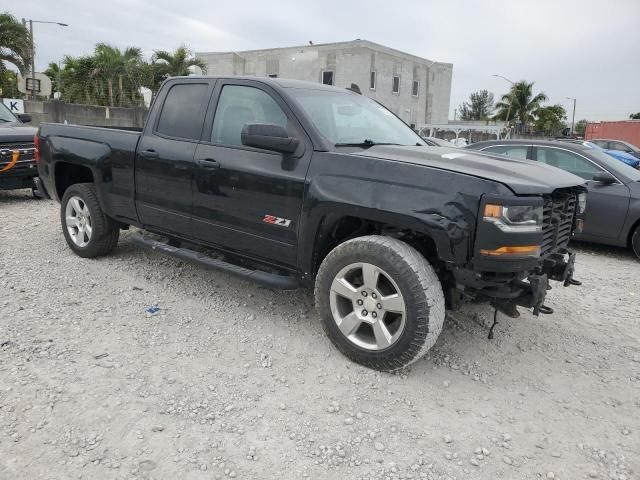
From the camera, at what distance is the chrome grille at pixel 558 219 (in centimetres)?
328

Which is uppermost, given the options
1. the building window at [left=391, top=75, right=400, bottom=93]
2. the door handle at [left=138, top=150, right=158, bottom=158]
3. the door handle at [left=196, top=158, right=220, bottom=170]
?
the building window at [left=391, top=75, right=400, bottom=93]

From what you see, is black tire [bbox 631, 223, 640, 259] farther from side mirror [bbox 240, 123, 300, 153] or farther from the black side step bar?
side mirror [bbox 240, 123, 300, 153]

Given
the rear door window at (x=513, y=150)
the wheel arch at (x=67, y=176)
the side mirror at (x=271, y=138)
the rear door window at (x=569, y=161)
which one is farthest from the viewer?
the rear door window at (x=513, y=150)

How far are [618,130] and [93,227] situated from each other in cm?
3516

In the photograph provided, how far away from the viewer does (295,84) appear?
4.16 m

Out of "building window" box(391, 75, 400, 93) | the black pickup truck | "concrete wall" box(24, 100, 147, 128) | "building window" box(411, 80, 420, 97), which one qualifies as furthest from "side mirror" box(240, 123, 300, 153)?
"building window" box(411, 80, 420, 97)

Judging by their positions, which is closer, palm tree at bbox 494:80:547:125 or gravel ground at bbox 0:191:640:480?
gravel ground at bbox 0:191:640:480

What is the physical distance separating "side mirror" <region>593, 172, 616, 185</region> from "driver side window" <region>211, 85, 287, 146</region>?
16.3 ft

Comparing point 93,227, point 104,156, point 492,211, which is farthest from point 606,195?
point 93,227

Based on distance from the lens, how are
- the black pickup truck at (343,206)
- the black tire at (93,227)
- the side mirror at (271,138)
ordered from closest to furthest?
the black pickup truck at (343,206)
the side mirror at (271,138)
the black tire at (93,227)

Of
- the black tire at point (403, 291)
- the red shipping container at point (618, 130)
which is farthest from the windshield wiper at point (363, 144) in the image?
the red shipping container at point (618, 130)

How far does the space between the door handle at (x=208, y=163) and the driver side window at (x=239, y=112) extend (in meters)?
0.16

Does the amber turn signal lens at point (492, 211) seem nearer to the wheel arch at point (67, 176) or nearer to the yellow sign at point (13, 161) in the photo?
the wheel arch at point (67, 176)

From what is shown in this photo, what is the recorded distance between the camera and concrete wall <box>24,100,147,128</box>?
1923cm
